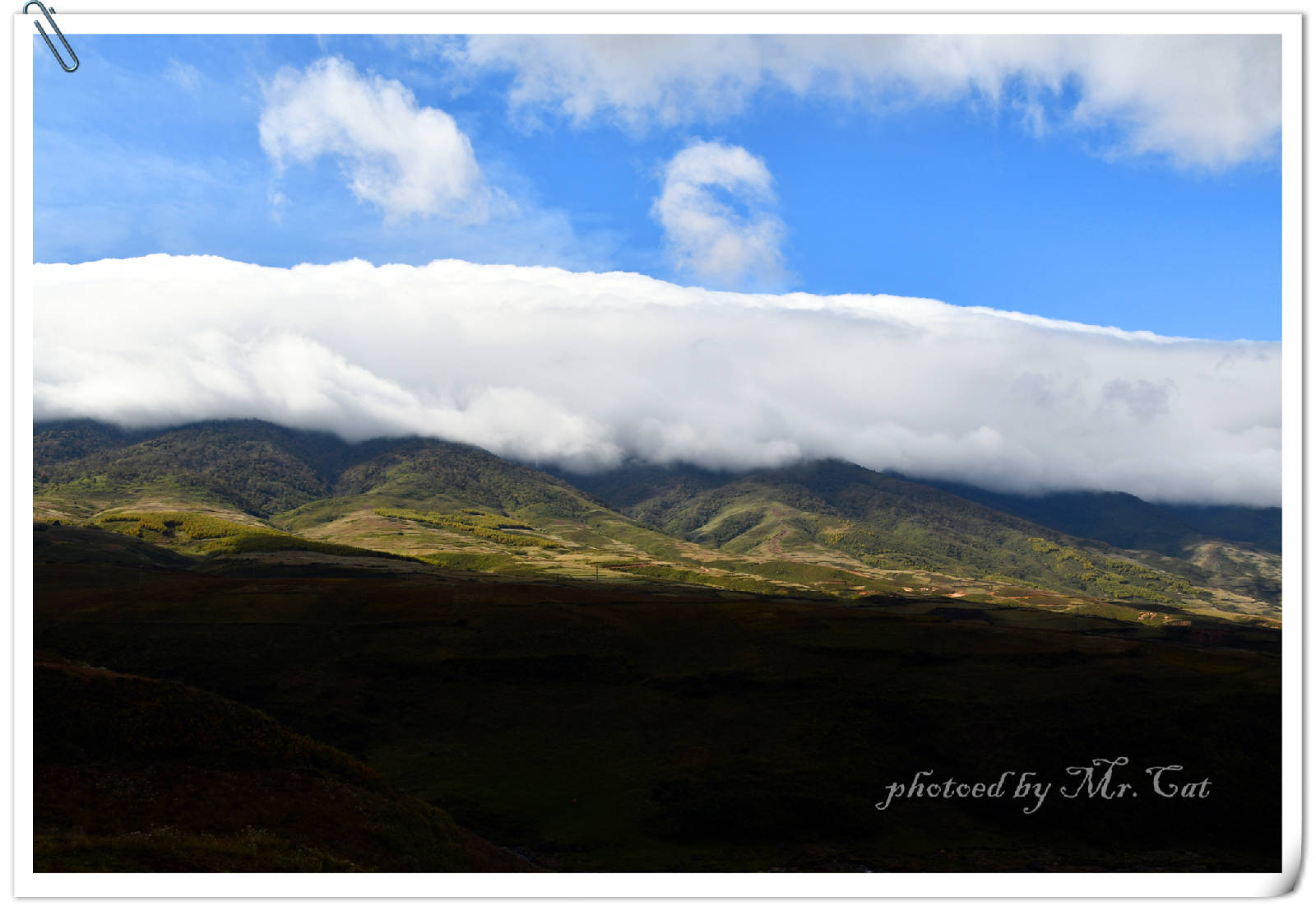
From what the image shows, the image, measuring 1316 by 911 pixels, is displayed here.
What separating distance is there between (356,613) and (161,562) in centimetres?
9258

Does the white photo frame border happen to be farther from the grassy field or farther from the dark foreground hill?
the grassy field

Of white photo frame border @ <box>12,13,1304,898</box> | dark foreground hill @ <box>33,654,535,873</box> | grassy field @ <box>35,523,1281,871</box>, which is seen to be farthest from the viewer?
grassy field @ <box>35,523,1281,871</box>

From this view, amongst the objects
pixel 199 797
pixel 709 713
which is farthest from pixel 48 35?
pixel 709 713

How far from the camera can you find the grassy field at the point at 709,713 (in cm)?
3288

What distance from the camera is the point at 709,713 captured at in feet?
158

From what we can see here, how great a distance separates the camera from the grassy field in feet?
108

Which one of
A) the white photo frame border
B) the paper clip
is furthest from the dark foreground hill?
the paper clip

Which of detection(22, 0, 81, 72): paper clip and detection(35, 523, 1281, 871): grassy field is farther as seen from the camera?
detection(35, 523, 1281, 871): grassy field

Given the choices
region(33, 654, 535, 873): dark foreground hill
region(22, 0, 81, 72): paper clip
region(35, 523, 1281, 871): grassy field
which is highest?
region(22, 0, 81, 72): paper clip
